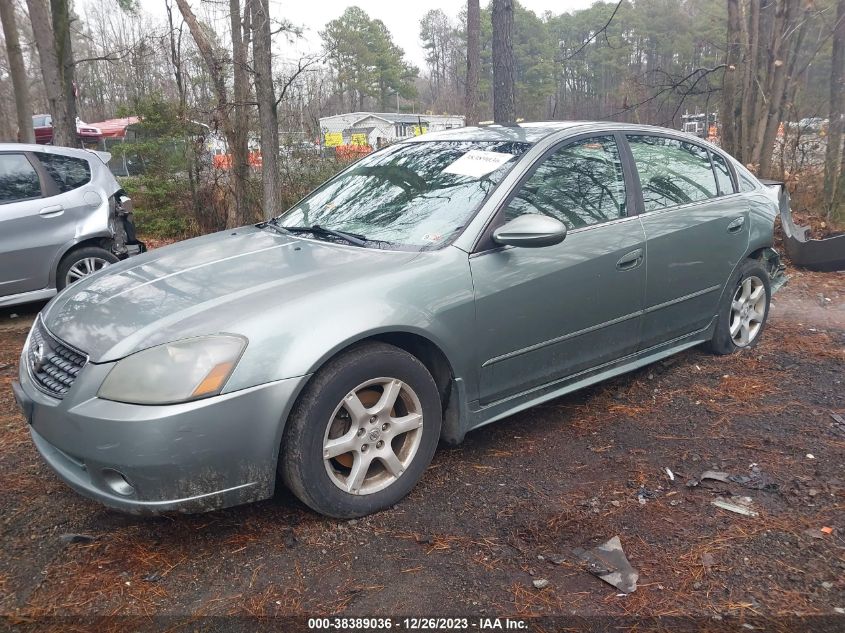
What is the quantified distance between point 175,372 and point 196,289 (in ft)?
1.79

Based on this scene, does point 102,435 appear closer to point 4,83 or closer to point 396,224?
point 396,224

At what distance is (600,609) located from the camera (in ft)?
7.32

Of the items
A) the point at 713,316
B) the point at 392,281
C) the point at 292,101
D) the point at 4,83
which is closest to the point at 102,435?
the point at 392,281

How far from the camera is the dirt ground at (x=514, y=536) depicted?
2281 millimetres

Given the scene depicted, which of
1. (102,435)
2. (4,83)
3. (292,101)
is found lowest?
(102,435)

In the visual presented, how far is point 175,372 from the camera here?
2365 millimetres

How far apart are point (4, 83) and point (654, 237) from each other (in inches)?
1297

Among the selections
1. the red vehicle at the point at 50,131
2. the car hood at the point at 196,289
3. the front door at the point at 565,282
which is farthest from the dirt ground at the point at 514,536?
the red vehicle at the point at 50,131

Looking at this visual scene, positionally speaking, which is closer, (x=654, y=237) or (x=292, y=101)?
(x=654, y=237)

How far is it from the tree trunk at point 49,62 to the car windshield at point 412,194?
8087mm

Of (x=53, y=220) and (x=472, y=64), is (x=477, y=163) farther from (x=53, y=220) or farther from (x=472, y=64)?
(x=472, y=64)

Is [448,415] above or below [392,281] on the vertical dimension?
below

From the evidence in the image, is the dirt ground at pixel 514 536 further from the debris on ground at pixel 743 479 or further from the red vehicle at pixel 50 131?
the red vehicle at pixel 50 131

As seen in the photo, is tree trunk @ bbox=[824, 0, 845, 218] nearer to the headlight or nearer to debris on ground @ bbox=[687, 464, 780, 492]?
debris on ground @ bbox=[687, 464, 780, 492]
